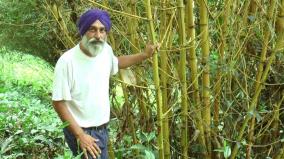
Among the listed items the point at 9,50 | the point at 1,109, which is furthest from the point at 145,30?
the point at 9,50

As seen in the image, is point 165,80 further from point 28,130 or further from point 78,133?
point 28,130

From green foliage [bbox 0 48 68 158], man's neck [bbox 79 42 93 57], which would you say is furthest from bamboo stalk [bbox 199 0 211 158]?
green foliage [bbox 0 48 68 158]

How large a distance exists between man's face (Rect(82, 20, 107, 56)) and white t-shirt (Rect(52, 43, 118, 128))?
0.06 m

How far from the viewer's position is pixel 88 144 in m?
2.44

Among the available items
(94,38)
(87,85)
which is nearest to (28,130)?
(87,85)

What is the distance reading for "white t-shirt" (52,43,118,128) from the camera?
242cm

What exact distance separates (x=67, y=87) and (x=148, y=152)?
51 centimetres

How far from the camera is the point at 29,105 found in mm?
5641

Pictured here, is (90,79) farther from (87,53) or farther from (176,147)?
(176,147)

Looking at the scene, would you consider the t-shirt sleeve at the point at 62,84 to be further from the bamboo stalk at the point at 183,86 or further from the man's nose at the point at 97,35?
the bamboo stalk at the point at 183,86

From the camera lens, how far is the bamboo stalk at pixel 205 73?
2471 millimetres

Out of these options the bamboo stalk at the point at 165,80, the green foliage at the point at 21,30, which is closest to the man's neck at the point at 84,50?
the bamboo stalk at the point at 165,80

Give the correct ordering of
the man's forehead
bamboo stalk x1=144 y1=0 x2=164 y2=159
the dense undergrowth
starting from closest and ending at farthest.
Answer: bamboo stalk x1=144 y1=0 x2=164 y2=159 < the man's forehead < the dense undergrowth

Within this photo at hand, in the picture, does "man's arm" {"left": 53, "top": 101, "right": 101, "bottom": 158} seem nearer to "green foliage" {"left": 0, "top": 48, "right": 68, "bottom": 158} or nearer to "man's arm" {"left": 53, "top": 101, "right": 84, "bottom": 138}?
"man's arm" {"left": 53, "top": 101, "right": 84, "bottom": 138}
